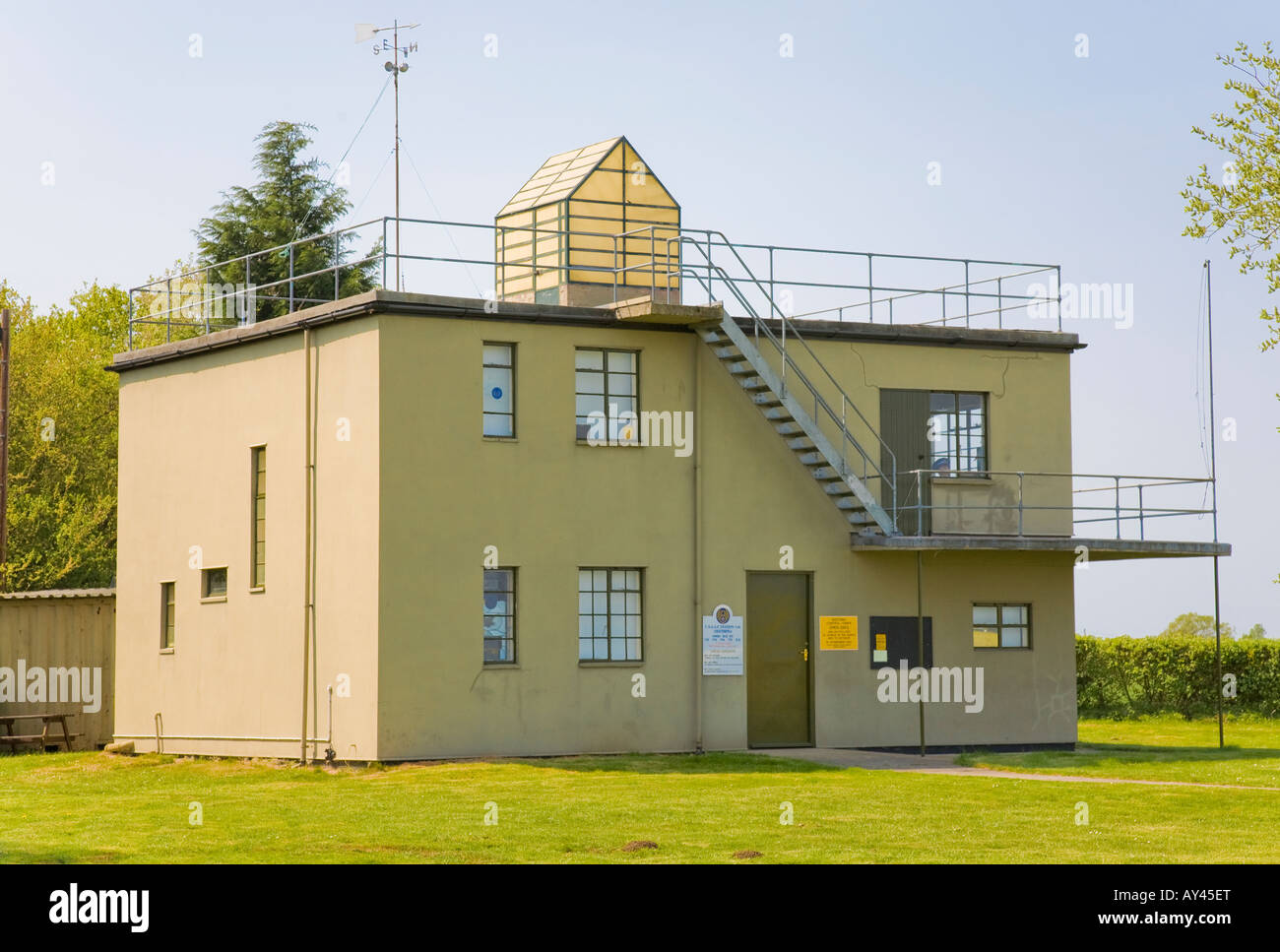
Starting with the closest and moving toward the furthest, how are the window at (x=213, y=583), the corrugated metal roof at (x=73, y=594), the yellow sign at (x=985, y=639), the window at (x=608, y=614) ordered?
1. the window at (x=608, y=614)
2. the window at (x=213, y=583)
3. the yellow sign at (x=985, y=639)
4. the corrugated metal roof at (x=73, y=594)

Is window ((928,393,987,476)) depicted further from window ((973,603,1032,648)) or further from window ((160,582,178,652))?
window ((160,582,178,652))

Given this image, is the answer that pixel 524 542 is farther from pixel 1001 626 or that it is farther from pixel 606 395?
pixel 1001 626

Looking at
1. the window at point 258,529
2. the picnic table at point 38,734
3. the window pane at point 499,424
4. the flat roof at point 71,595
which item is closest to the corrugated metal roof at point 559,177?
the window pane at point 499,424

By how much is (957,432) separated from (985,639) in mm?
3227

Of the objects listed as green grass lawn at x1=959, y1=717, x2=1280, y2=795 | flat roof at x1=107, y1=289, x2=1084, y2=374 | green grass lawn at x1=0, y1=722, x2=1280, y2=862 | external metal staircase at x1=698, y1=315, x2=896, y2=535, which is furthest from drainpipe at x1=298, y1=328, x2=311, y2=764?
green grass lawn at x1=959, y1=717, x2=1280, y2=795

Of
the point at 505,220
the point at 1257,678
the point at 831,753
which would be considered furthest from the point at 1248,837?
the point at 1257,678

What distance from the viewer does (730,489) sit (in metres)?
26.3

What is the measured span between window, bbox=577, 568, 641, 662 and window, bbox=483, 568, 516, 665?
0.97 metres

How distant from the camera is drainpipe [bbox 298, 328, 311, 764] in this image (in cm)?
2489

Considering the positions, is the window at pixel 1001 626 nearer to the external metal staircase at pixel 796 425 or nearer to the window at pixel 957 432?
the window at pixel 957 432

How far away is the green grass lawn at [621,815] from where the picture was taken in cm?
1492

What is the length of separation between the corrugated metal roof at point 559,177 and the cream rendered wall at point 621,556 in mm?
2953

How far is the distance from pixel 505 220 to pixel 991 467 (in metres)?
8.50

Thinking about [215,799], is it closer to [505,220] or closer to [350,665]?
[350,665]
